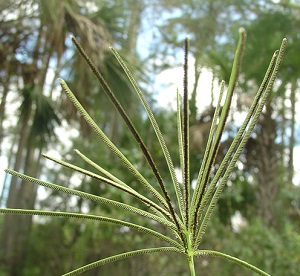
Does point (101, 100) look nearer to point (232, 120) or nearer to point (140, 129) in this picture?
point (140, 129)

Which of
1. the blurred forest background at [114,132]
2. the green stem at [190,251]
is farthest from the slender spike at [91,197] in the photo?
the blurred forest background at [114,132]

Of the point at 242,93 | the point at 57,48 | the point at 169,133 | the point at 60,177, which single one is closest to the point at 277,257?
the point at 242,93

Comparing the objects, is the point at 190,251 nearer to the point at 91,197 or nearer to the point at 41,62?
the point at 91,197

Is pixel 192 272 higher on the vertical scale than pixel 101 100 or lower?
lower

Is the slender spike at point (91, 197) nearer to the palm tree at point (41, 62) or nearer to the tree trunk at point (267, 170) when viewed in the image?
the palm tree at point (41, 62)

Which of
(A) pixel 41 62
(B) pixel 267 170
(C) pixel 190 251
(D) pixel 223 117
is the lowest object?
(C) pixel 190 251

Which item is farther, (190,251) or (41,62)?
(41,62)

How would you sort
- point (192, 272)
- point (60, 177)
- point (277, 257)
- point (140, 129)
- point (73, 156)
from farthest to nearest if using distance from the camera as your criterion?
1. point (60, 177)
2. point (73, 156)
3. point (140, 129)
4. point (277, 257)
5. point (192, 272)

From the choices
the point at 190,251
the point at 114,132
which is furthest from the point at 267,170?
the point at 190,251

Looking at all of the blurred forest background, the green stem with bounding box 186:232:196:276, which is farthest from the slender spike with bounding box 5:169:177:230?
the blurred forest background

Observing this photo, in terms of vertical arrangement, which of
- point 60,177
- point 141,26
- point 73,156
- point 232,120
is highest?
point 141,26

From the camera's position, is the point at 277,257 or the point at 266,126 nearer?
the point at 277,257
